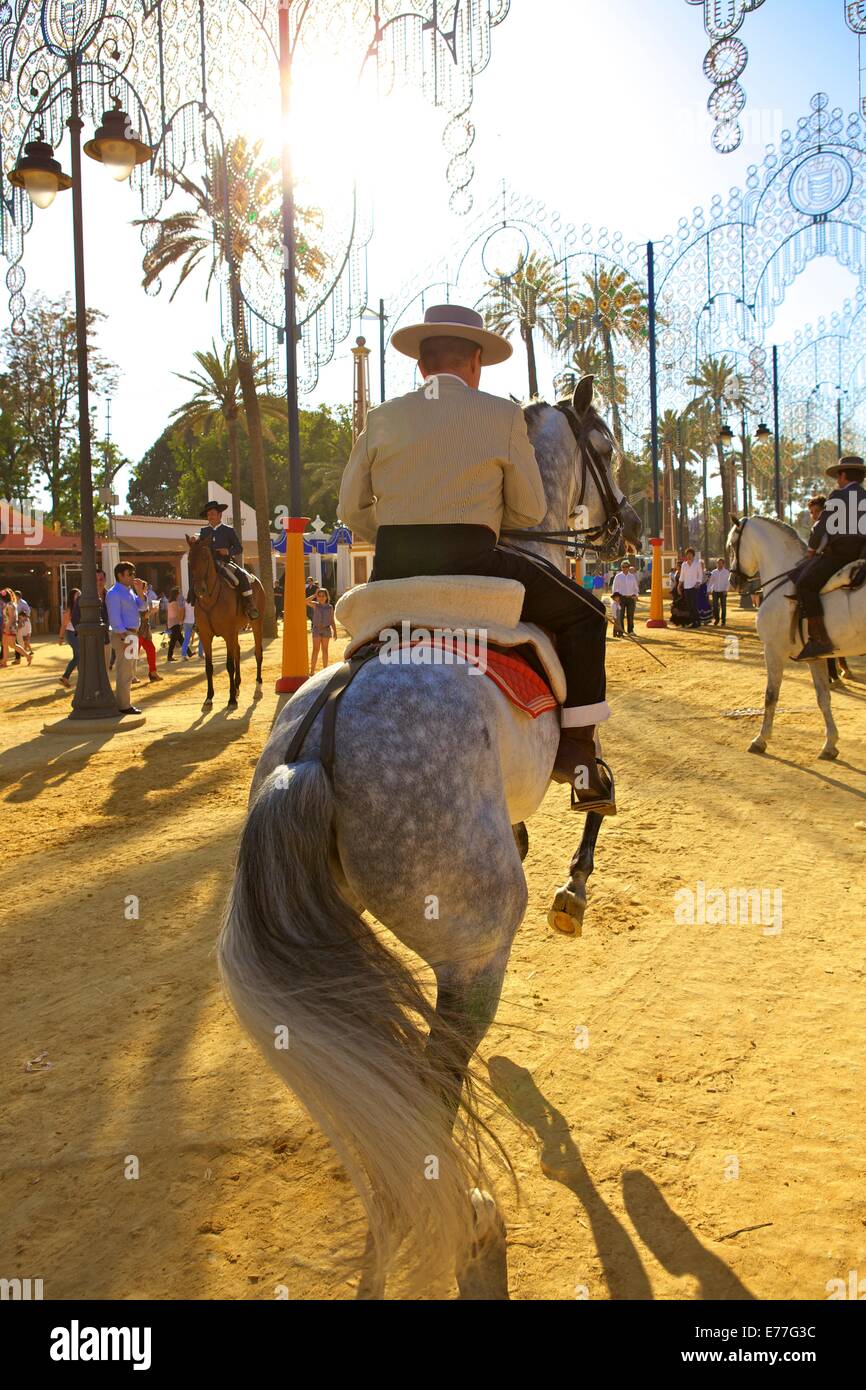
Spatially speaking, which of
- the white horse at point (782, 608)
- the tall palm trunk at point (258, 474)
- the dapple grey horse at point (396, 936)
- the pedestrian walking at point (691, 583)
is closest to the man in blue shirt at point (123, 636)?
the white horse at point (782, 608)

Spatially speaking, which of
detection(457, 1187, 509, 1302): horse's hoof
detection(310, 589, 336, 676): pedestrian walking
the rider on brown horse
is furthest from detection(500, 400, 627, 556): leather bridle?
detection(310, 589, 336, 676): pedestrian walking

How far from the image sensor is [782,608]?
10273mm

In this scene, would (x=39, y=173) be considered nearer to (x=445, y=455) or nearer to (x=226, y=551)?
(x=226, y=551)

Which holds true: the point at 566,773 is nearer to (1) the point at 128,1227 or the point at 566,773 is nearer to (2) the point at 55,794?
(1) the point at 128,1227

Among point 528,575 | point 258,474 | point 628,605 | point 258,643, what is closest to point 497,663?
point 528,575

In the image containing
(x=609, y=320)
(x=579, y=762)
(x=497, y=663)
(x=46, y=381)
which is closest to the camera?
(x=497, y=663)

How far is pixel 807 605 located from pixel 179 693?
10921 millimetres

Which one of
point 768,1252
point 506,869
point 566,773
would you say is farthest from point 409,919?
point 768,1252

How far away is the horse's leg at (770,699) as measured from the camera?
405 inches

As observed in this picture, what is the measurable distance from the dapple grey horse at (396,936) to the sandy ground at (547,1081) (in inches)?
10.9

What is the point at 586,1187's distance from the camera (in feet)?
10.7

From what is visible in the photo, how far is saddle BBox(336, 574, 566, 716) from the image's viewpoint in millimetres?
3057

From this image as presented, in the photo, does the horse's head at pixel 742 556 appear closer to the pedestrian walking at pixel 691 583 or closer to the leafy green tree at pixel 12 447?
the pedestrian walking at pixel 691 583

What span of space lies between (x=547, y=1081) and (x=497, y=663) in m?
1.93
